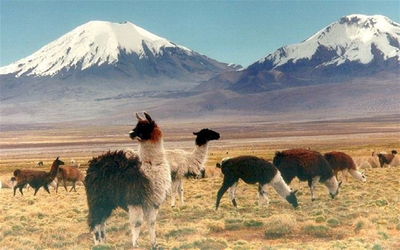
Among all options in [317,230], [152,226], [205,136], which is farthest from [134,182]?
[205,136]

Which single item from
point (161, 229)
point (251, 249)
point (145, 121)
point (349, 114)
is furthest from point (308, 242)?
point (349, 114)

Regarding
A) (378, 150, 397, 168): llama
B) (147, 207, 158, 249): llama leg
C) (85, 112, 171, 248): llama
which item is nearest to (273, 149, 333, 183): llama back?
(85, 112, 171, 248): llama

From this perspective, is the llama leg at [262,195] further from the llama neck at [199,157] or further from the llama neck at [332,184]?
the llama neck at [332,184]

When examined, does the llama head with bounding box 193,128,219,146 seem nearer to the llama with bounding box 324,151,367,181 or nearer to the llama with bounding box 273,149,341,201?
the llama with bounding box 273,149,341,201


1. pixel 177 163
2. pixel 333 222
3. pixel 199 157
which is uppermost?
A: pixel 199 157

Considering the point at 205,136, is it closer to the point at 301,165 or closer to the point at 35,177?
the point at 301,165

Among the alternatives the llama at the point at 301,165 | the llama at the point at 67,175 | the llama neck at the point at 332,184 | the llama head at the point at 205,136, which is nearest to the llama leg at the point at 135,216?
the llama head at the point at 205,136

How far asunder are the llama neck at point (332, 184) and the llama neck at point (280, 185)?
7.94 ft

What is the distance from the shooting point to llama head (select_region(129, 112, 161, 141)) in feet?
33.8

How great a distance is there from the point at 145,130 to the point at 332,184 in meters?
8.38

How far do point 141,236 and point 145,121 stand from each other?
3084 millimetres

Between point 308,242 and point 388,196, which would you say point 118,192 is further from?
point 388,196

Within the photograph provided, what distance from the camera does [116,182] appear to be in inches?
404

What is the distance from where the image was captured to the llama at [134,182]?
33.2 feet
